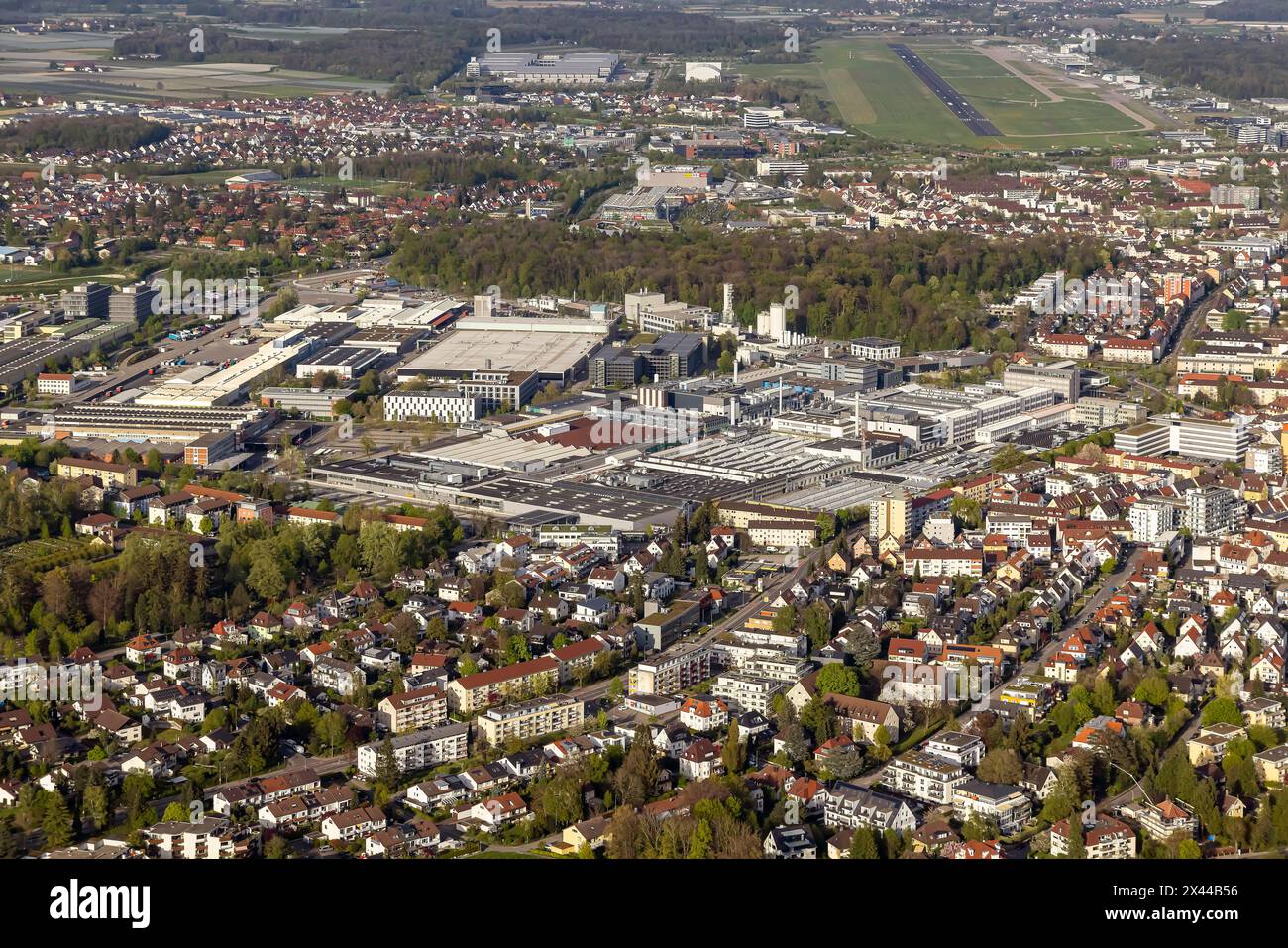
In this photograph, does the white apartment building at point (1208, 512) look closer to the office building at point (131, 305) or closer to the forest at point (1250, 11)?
the office building at point (131, 305)

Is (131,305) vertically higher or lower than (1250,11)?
lower

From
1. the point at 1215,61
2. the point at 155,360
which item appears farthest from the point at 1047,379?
the point at 1215,61

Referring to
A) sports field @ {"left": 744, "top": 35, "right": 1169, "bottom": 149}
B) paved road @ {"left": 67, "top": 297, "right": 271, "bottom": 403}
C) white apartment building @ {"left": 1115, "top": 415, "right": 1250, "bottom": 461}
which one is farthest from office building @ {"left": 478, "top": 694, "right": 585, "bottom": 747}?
sports field @ {"left": 744, "top": 35, "right": 1169, "bottom": 149}

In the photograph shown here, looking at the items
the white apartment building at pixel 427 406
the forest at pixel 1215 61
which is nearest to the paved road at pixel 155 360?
the white apartment building at pixel 427 406

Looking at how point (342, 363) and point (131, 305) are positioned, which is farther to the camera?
point (131, 305)

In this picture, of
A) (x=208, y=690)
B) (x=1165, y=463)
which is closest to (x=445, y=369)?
(x=1165, y=463)

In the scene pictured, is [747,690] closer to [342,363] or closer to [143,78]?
[342,363]

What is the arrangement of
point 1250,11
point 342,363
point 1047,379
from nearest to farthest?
1. point 1047,379
2. point 342,363
3. point 1250,11
